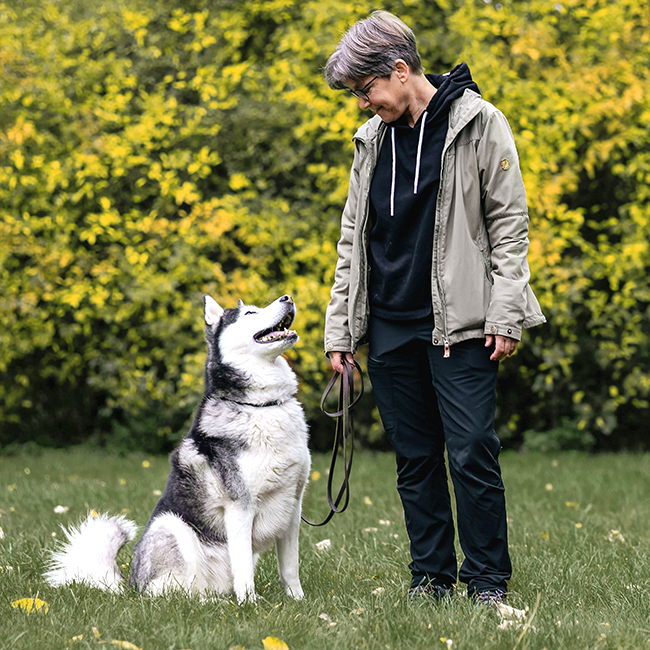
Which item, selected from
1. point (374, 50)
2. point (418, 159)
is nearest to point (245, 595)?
point (418, 159)

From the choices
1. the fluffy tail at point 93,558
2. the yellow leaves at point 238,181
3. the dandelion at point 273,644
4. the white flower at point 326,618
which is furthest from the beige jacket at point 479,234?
the yellow leaves at point 238,181

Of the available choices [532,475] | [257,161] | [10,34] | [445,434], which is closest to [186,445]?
[445,434]

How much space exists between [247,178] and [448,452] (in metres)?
4.39

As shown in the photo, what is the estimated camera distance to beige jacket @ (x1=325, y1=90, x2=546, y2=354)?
106 inches

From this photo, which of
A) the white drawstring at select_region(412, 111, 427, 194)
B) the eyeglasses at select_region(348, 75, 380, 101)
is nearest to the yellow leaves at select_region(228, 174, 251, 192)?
the eyeglasses at select_region(348, 75, 380, 101)

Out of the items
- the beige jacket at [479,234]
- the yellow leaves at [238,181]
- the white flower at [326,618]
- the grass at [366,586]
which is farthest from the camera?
the yellow leaves at [238,181]

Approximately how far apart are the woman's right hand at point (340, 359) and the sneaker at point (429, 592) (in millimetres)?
906

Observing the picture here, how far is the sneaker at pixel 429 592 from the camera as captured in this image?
2857 mm

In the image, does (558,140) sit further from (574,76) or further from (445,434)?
(445,434)

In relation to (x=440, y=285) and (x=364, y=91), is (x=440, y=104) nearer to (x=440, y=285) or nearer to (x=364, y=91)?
(x=364, y=91)

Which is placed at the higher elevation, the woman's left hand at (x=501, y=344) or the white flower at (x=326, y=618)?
the woman's left hand at (x=501, y=344)

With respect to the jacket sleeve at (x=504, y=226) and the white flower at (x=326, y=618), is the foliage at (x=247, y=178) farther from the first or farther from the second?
the white flower at (x=326, y=618)

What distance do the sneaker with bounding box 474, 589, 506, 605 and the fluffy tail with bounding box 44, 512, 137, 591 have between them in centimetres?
144

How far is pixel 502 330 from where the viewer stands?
265 centimetres
